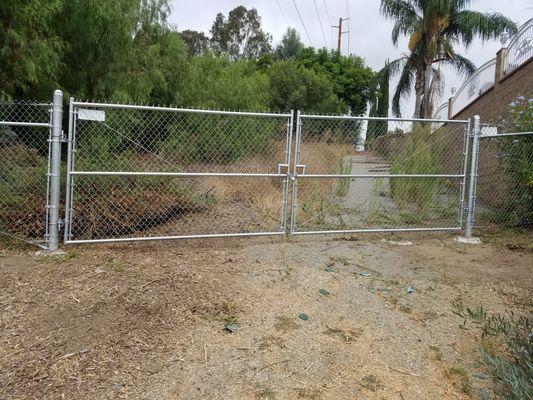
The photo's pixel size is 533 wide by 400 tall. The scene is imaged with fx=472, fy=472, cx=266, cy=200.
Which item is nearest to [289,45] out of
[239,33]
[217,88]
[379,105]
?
[239,33]

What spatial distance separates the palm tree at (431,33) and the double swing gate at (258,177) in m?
15.9

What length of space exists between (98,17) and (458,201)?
24.8 feet

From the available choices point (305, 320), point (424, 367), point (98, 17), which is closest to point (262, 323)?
point (305, 320)

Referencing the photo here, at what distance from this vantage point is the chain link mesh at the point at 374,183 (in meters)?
7.29

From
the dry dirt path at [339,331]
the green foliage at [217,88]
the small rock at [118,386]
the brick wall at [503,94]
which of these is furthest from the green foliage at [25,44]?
the brick wall at [503,94]

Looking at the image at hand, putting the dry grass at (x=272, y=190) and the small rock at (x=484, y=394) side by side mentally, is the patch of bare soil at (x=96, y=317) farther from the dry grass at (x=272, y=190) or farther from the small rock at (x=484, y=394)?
the dry grass at (x=272, y=190)

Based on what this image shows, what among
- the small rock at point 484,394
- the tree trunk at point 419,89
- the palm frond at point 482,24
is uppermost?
the palm frond at point 482,24

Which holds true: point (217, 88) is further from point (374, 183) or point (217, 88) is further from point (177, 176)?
point (177, 176)

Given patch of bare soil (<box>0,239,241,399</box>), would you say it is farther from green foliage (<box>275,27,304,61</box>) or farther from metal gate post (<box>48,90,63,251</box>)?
green foliage (<box>275,27,304,61</box>)

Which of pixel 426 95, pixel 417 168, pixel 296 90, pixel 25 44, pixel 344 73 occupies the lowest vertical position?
pixel 417 168

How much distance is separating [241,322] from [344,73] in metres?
38.6

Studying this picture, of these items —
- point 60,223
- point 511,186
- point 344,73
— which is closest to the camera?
point 60,223

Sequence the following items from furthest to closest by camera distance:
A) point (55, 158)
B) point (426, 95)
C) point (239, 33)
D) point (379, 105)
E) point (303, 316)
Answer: point (239, 33) < point (379, 105) < point (426, 95) < point (55, 158) < point (303, 316)

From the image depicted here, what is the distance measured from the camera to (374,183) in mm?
7660
